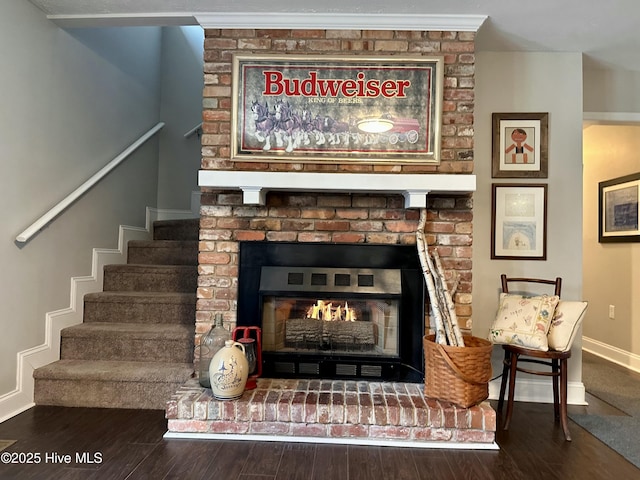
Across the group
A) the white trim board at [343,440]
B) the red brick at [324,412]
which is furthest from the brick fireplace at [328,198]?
the white trim board at [343,440]

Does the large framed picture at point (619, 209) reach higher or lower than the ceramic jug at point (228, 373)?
higher

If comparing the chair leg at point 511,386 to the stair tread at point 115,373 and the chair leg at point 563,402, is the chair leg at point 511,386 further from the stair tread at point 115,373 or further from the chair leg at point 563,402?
the stair tread at point 115,373

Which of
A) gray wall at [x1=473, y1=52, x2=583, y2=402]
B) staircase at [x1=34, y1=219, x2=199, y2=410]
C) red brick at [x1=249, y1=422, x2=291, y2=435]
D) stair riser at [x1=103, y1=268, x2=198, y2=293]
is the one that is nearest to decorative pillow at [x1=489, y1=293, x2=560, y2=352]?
gray wall at [x1=473, y1=52, x2=583, y2=402]

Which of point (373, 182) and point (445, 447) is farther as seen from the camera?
point (373, 182)

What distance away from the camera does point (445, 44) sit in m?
2.27

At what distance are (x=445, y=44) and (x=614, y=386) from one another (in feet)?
9.21

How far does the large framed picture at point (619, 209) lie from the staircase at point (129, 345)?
385 centimetres

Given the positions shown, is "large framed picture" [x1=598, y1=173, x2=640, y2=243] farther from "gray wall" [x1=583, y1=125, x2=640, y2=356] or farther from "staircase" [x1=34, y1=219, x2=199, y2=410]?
"staircase" [x1=34, y1=219, x2=199, y2=410]

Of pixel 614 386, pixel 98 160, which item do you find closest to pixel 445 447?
pixel 614 386

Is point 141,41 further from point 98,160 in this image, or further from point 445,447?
point 445,447

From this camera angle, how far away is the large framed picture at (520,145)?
265 centimetres

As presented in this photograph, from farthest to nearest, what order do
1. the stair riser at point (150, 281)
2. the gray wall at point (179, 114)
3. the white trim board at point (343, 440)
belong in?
the gray wall at point (179, 114), the stair riser at point (150, 281), the white trim board at point (343, 440)

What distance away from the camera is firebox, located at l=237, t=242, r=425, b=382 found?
2.30 m

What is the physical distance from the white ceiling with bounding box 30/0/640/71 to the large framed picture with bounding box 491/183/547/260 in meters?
0.95
